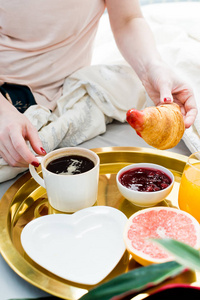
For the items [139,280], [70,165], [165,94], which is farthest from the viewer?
[165,94]

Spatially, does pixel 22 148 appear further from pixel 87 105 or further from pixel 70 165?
pixel 87 105

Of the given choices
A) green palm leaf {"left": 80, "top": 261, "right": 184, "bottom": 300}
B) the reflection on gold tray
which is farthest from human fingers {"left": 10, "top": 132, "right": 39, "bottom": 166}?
green palm leaf {"left": 80, "top": 261, "right": 184, "bottom": 300}

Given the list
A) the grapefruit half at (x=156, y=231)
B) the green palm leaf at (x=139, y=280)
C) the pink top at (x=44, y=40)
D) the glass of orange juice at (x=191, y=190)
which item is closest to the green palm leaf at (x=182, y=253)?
the green palm leaf at (x=139, y=280)

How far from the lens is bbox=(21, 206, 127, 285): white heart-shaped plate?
55 cm

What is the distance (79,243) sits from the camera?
61cm

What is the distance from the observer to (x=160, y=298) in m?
0.33

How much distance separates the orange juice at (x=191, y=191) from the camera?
2.11ft

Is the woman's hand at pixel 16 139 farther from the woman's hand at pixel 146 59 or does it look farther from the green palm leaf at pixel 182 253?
the green palm leaf at pixel 182 253

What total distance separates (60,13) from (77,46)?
0.49 feet

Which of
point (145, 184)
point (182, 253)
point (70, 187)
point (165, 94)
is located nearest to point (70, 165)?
point (70, 187)

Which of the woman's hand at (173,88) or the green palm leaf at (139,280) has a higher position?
the green palm leaf at (139,280)

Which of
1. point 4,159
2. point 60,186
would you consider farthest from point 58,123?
point 60,186

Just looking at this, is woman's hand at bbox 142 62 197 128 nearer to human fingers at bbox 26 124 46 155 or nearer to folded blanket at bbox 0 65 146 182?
folded blanket at bbox 0 65 146 182

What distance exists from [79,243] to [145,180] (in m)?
0.22
